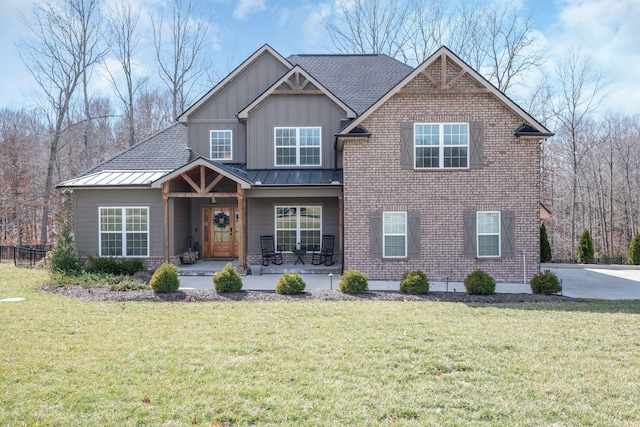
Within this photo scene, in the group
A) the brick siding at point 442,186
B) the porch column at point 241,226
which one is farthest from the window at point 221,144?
the brick siding at point 442,186

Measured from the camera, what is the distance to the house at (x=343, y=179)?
1257 centimetres

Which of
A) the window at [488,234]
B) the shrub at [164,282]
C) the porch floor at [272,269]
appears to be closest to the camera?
the shrub at [164,282]

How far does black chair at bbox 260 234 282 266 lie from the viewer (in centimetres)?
1487

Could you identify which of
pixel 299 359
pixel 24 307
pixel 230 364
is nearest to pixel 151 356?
pixel 230 364

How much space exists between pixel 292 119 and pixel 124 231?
7402 mm

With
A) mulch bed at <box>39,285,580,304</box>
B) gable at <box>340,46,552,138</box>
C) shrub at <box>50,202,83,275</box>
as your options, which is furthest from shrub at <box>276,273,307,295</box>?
shrub at <box>50,202,83,275</box>

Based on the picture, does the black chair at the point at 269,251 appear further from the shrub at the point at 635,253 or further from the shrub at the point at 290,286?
the shrub at the point at 635,253

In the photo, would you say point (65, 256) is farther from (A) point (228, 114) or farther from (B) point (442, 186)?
(B) point (442, 186)

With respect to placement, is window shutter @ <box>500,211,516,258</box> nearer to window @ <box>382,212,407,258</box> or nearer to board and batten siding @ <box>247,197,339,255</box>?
window @ <box>382,212,407,258</box>

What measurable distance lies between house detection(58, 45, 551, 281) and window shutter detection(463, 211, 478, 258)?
0.03 metres

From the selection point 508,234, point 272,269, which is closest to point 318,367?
point 272,269

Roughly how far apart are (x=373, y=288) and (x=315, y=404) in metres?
7.35

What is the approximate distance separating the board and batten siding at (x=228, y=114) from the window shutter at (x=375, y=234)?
617 centimetres

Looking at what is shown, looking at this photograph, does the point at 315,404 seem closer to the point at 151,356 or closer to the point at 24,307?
the point at 151,356
